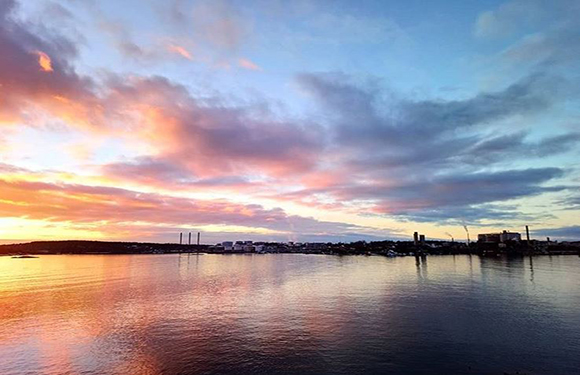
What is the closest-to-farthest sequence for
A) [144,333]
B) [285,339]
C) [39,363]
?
[39,363] < [285,339] < [144,333]

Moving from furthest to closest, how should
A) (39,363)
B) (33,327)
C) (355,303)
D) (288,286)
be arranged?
1. (288,286)
2. (355,303)
3. (33,327)
4. (39,363)

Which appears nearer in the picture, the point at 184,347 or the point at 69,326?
the point at 184,347

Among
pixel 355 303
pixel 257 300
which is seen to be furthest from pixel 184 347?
pixel 355 303

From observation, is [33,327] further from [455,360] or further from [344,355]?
[455,360]

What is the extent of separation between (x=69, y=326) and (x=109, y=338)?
41.1 feet

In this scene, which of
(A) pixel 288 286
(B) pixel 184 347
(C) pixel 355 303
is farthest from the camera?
(A) pixel 288 286

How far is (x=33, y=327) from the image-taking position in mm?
54562

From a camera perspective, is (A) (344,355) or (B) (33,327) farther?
(B) (33,327)

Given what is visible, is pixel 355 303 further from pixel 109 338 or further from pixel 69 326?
pixel 69 326

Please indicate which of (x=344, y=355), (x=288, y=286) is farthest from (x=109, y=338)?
(x=288, y=286)

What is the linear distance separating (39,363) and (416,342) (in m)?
45.3

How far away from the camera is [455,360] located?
3875 cm

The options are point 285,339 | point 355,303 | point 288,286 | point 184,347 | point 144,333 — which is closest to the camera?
point 184,347

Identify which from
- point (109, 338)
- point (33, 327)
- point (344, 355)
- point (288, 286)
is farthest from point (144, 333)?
Answer: point (288, 286)
